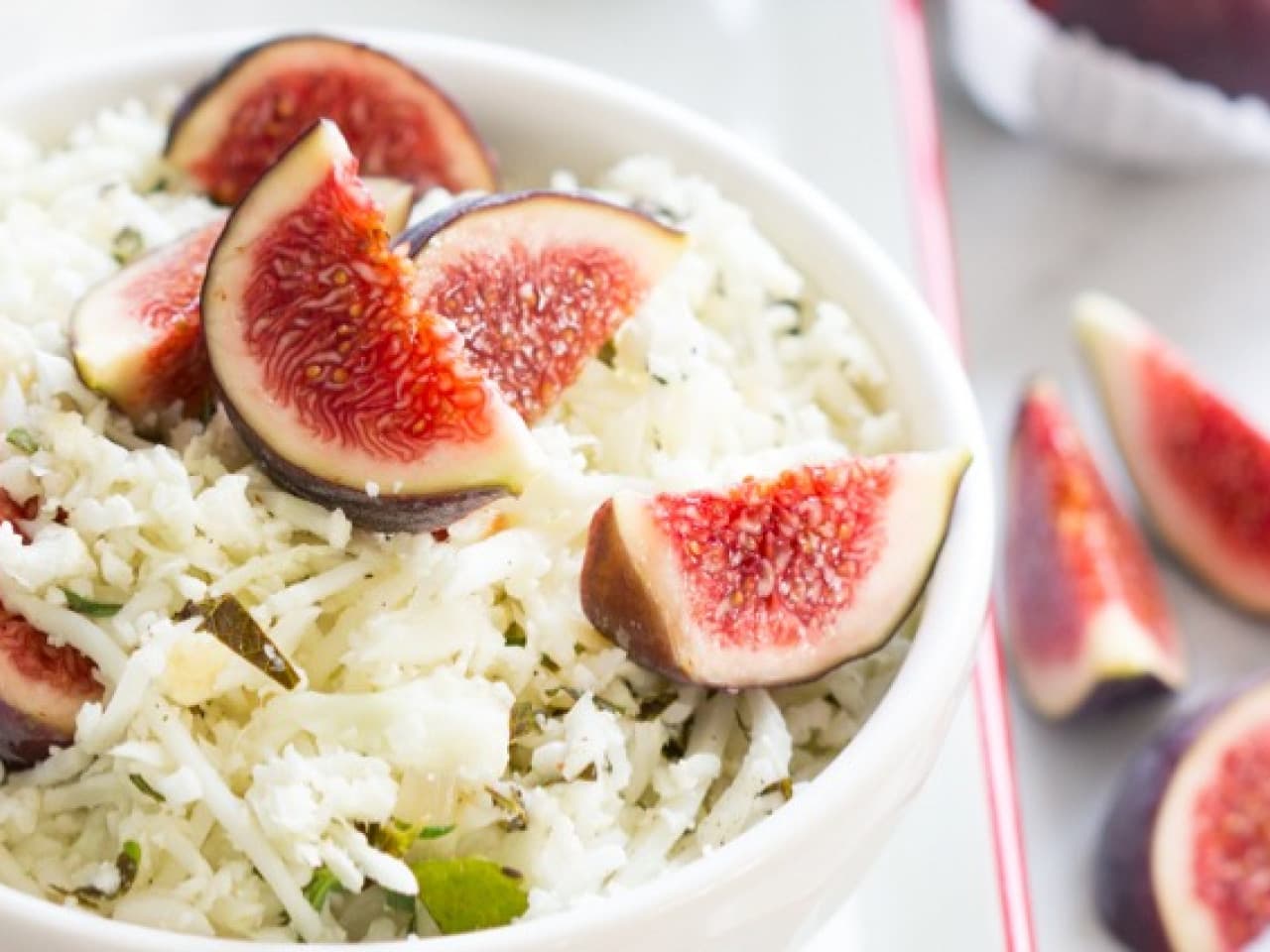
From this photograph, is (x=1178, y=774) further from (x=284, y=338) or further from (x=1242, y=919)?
(x=284, y=338)

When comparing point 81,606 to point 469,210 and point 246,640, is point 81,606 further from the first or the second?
point 469,210

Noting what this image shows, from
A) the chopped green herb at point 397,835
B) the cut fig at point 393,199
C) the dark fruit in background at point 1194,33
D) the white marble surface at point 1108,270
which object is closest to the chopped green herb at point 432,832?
the chopped green herb at point 397,835

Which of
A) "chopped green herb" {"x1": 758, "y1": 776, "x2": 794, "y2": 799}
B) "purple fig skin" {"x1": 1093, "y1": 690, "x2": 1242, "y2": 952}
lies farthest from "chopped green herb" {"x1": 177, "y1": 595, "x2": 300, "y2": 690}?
"purple fig skin" {"x1": 1093, "y1": 690, "x2": 1242, "y2": 952}

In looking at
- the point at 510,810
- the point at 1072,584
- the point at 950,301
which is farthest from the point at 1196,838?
the point at 510,810

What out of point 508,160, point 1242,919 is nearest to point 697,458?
point 508,160

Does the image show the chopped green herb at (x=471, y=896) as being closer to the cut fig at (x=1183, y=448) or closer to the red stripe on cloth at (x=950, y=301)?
the red stripe on cloth at (x=950, y=301)

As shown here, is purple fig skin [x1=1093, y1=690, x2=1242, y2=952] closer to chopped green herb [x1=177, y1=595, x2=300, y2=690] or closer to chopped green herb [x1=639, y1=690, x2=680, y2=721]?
chopped green herb [x1=639, y1=690, x2=680, y2=721]
